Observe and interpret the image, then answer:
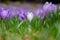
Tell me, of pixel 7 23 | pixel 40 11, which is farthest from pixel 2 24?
pixel 40 11

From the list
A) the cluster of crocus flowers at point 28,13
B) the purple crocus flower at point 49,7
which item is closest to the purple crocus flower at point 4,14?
the cluster of crocus flowers at point 28,13

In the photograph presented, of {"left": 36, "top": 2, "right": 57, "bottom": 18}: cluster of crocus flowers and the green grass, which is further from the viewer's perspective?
{"left": 36, "top": 2, "right": 57, "bottom": 18}: cluster of crocus flowers

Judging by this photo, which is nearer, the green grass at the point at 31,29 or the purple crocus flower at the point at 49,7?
the green grass at the point at 31,29

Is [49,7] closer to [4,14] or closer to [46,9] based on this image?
[46,9]

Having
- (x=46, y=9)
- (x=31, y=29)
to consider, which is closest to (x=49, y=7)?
(x=46, y=9)

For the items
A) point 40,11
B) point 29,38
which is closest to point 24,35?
point 29,38

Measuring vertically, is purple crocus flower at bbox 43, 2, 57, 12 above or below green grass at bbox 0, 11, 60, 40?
above

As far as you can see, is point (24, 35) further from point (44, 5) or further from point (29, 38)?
point (44, 5)

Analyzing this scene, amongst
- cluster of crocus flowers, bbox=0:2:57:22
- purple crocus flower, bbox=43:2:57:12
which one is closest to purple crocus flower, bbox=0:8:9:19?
cluster of crocus flowers, bbox=0:2:57:22

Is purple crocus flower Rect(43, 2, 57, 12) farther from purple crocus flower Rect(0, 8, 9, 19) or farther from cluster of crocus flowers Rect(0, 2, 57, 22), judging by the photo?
purple crocus flower Rect(0, 8, 9, 19)

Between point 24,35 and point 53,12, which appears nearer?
point 24,35

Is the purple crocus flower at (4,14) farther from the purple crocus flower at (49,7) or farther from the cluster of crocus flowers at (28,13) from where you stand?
the purple crocus flower at (49,7)
